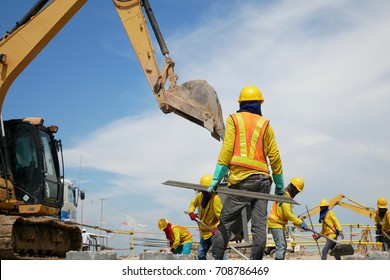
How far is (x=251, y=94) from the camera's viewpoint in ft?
25.4

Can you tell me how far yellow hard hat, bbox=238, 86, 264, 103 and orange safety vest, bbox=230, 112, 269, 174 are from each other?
31 cm

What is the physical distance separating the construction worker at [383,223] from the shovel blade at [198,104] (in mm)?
5413

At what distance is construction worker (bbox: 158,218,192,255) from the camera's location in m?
13.6

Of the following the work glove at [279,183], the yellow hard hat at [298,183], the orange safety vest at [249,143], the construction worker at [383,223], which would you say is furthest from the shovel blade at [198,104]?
the orange safety vest at [249,143]

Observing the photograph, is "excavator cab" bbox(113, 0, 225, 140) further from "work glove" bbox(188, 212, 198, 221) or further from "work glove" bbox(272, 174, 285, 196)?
"work glove" bbox(272, 174, 285, 196)

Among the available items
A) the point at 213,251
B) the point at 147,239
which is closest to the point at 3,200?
the point at 213,251

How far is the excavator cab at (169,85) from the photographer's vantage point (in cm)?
1383

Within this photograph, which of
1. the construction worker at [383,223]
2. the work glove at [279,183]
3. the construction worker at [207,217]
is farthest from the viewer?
the construction worker at [383,223]

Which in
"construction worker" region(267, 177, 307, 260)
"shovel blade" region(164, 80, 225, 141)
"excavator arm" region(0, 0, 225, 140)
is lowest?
"construction worker" region(267, 177, 307, 260)

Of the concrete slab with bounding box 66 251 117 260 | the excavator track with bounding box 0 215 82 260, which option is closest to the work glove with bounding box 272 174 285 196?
the concrete slab with bounding box 66 251 117 260

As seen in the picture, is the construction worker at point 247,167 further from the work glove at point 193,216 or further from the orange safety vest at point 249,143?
the work glove at point 193,216

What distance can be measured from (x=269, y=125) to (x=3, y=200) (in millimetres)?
Answer: 7975

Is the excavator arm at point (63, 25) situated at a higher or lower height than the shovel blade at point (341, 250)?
higher
